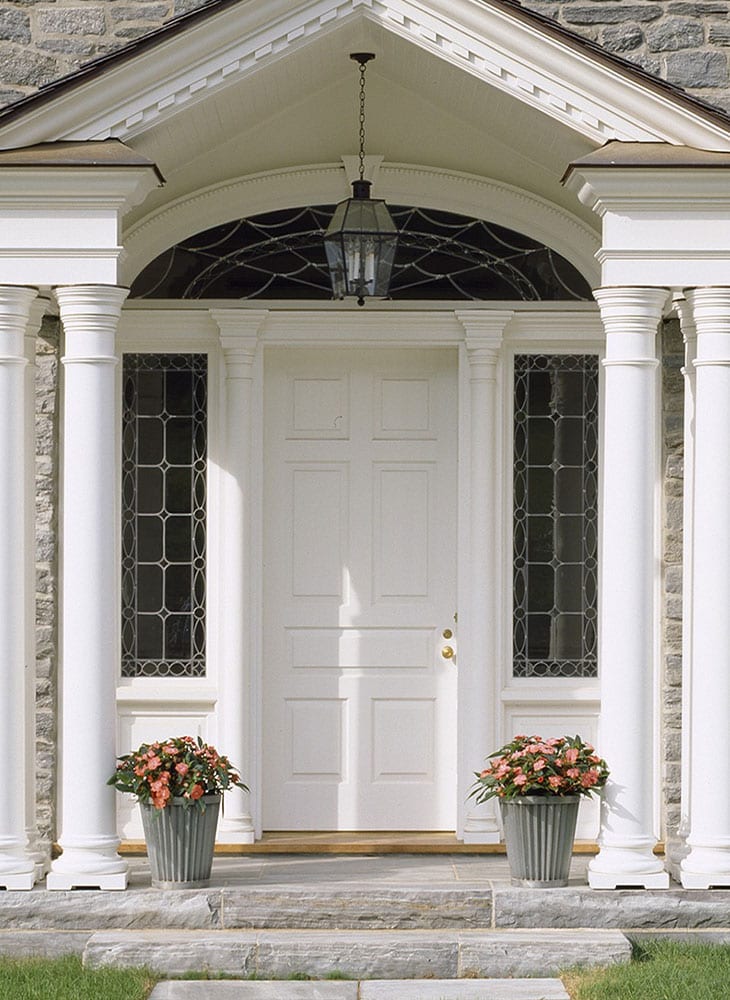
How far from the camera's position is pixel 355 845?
284 inches

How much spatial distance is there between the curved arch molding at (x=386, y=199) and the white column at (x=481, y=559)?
51 centimetres

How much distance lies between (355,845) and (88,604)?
6.43 ft

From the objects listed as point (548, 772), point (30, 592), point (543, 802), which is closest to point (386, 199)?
point (30, 592)

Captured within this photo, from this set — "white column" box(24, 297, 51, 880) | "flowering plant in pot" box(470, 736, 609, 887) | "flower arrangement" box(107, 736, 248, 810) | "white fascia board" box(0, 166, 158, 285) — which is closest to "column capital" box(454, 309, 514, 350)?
"white fascia board" box(0, 166, 158, 285)

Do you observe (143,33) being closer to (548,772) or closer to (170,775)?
(170,775)

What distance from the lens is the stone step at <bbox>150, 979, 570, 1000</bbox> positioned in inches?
218

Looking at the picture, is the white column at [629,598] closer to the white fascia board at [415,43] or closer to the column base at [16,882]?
the white fascia board at [415,43]

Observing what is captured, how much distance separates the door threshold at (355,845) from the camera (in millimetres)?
7195

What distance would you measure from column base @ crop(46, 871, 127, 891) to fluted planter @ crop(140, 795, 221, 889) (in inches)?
7.1

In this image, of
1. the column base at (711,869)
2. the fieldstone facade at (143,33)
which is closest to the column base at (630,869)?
the column base at (711,869)

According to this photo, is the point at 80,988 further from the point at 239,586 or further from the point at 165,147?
the point at 165,147

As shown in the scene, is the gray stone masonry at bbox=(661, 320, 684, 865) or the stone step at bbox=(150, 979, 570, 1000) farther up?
the gray stone masonry at bbox=(661, 320, 684, 865)

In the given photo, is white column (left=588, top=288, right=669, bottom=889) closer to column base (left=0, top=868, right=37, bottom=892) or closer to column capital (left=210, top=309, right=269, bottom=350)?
column capital (left=210, top=309, right=269, bottom=350)

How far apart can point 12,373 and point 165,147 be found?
4.11ft
